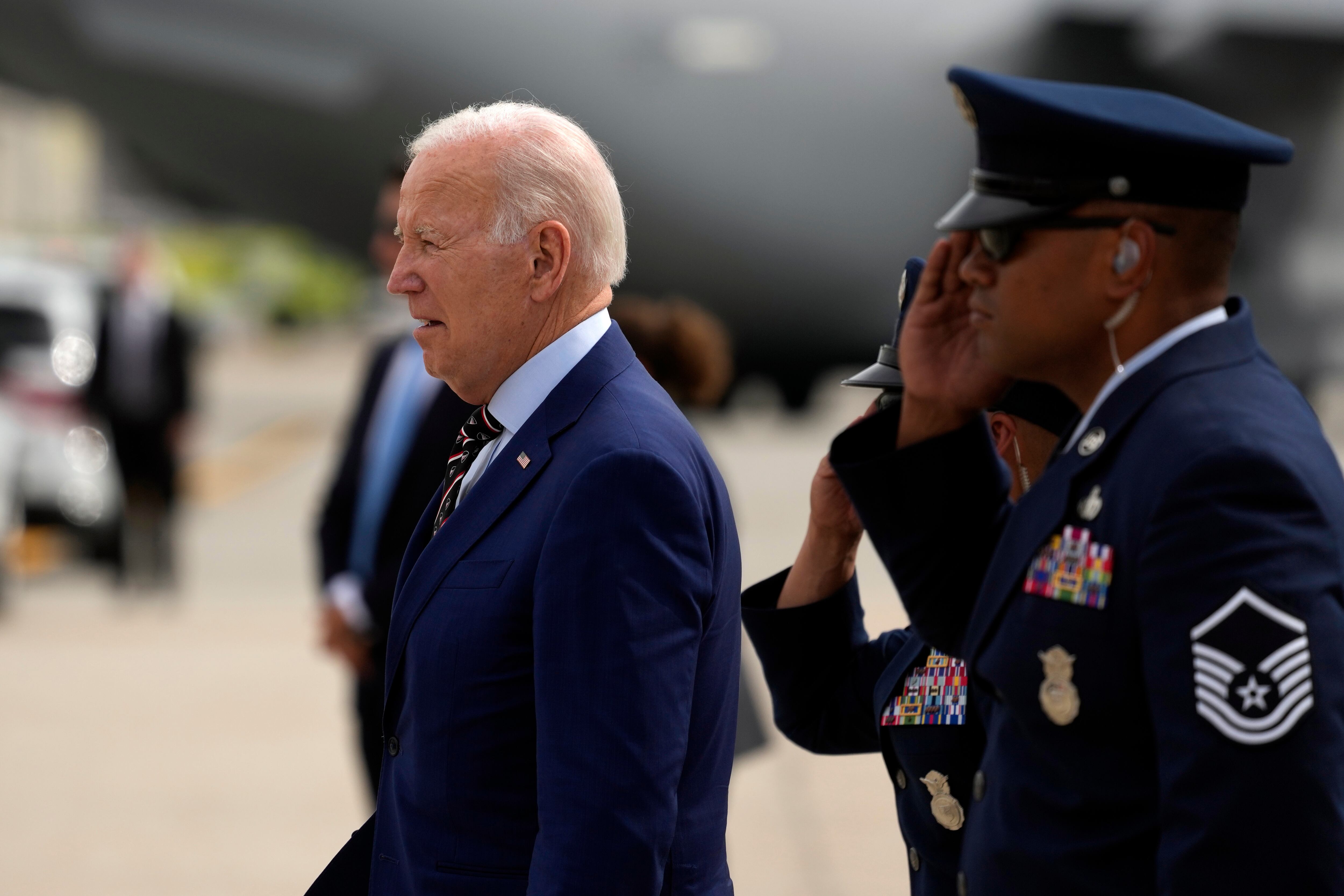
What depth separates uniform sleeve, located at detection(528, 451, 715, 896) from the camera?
60.2 inches

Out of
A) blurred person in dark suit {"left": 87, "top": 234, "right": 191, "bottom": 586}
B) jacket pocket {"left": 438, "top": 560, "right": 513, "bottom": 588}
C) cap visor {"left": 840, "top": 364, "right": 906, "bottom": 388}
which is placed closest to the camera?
cap visor {"left": 840, "top": 364, "right": 906, "bottom": 388}

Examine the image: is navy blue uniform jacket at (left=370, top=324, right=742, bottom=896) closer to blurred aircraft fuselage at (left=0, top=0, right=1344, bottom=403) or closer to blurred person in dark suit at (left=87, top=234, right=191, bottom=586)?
blurred person in dark suit at (left=87, top=234, right=191, bottom=586)

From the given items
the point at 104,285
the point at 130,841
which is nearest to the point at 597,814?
the point at 130,841

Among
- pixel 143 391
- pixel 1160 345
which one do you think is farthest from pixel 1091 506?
pixel 143 391

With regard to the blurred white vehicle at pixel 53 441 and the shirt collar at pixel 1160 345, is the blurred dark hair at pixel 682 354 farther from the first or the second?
the blurred white vehicle at pixel 53 441

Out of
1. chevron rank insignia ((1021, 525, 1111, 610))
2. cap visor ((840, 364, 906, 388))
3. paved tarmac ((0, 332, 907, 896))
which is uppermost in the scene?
cap visor ((840, 364, 906, 388))

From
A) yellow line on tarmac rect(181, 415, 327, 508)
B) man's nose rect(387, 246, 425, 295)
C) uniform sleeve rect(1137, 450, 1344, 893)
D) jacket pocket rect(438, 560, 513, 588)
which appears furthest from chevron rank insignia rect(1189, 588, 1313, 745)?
yellow line on tarmac rect(181, 415, 327, 508)

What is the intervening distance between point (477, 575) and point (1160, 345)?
730 mm

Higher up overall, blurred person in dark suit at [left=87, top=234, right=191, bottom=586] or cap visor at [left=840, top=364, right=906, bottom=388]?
cap visor at [left=840, top=364, right=906, bottom=388]

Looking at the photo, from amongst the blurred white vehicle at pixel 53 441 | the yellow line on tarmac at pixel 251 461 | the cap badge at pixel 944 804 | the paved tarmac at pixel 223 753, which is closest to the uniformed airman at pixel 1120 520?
the cap badge at pixel 944 804

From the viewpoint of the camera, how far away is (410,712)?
5.43 feet

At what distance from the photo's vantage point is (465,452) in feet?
6.09

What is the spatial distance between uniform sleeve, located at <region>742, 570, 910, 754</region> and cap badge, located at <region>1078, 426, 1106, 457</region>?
18.9 inches

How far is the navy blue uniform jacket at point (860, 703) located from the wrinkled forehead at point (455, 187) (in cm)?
53
